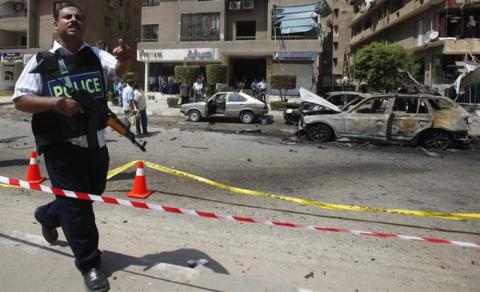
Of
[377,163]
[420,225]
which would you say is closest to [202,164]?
[377,163]

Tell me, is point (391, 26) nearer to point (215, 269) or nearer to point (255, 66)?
point (255, 66)

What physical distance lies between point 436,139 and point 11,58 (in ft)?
143

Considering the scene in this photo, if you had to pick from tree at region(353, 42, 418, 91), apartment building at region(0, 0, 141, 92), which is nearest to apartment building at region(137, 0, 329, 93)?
tree at region(353, 42, 418, 91)

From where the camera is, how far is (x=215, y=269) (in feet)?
12.8

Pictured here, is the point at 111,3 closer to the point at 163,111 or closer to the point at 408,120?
the point at 163,111

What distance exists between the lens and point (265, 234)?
495 centimetres

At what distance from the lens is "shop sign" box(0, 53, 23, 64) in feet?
148

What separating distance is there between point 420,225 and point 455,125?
313 inches

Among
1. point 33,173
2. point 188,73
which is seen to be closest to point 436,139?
point 33,173

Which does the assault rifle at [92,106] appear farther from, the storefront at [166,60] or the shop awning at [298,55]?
the storefront at [166,60]

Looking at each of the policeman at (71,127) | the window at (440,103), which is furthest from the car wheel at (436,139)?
the policeman at (71,127)

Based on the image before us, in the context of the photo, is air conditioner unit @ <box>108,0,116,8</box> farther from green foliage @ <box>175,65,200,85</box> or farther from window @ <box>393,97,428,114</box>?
window @ <box>393,97,428,114</box>

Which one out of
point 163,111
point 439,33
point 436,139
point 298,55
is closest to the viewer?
point 436,139

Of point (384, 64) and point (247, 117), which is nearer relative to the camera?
point (247, 117)
